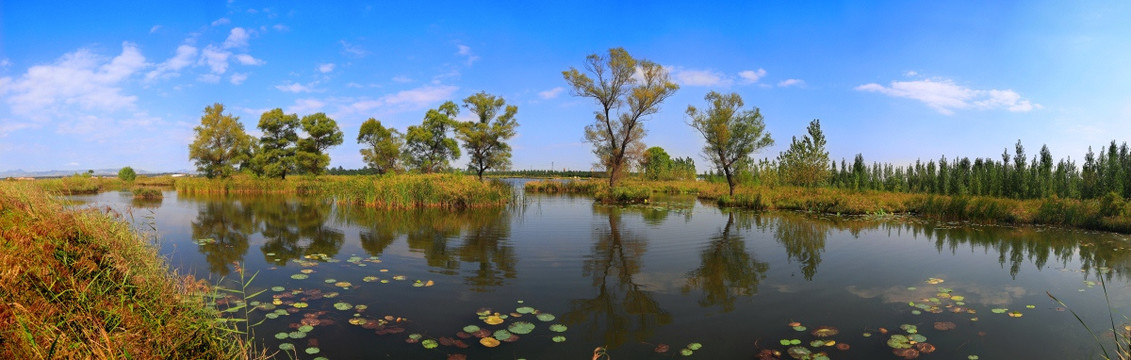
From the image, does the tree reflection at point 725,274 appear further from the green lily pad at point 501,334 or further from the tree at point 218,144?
the tree at point 218,144

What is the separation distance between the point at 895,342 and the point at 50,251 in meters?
9.07

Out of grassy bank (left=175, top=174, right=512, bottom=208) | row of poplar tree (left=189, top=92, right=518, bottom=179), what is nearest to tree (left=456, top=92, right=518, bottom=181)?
row of poplar tree (left=189, top=92, right=518, bottom=179)

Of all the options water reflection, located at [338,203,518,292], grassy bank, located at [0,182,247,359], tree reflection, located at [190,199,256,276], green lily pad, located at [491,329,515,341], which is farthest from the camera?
tree reflection, located at [190,199,256,276]

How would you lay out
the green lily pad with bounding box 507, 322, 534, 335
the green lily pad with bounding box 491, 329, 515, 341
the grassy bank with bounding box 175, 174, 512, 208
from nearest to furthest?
the green lily pad with bounding box 491, 329, 515, 341 < the green lily pad with bounding box 507, 322, 534, 335 < the grassy bank with bounding box 175, 174, 512, 208

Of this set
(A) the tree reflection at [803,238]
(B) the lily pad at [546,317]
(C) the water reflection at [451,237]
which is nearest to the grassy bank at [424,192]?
(C) the water reflection at [451,237]

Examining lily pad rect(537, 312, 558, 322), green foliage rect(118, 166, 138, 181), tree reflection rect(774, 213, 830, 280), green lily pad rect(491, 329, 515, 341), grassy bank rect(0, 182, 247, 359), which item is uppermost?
green foliage rect(118, 166, 138, 181)

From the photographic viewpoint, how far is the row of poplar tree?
39.8 m

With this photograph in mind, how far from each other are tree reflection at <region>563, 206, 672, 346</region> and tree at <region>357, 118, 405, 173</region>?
1458 inches

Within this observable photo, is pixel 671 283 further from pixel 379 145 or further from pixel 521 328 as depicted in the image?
pixel 379 145

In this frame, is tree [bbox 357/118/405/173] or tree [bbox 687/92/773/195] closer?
tree [bbox 687/92/773/195]

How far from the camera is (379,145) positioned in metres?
43.4

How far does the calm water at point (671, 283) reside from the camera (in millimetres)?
5430

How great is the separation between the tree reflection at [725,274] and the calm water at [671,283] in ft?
0.18

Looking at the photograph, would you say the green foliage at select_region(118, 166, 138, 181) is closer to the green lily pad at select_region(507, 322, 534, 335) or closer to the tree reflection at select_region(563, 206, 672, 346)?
the tree reflection at select_region(563, 206, 672, 346)
